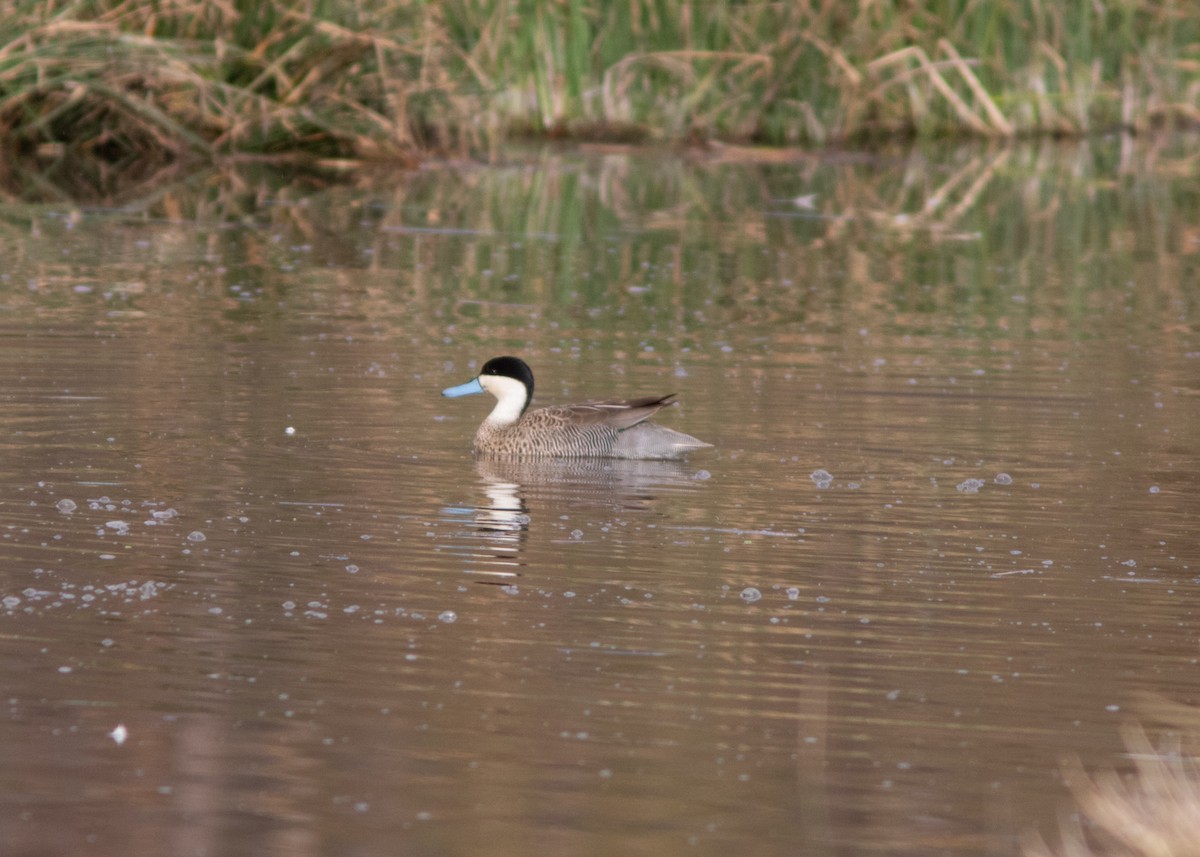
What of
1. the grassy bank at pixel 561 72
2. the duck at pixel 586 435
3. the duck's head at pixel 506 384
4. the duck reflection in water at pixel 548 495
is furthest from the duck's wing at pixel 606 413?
the grassy bank at pixel 561 72

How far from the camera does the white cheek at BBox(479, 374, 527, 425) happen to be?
11.7 meters

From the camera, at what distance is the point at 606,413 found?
11141 mm

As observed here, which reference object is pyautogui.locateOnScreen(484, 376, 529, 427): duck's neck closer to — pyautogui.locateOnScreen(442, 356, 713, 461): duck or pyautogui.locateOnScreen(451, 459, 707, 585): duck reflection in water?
pyautogui.locateOnScreen(442, 356, 713, 461): duck

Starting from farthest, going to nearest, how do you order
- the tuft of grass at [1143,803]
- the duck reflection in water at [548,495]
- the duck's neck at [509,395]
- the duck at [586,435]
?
the duck's neck at [509,395], the duck at [586,435], the duck reflection in water at [548,495], the tuft of grass at [1143,803]

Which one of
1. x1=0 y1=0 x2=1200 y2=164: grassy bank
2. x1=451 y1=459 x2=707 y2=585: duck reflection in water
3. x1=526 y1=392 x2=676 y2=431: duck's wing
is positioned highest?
x1=0 y1=0 x2=1200 y2=164: grassy bank

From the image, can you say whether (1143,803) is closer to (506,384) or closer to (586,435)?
(586,435)

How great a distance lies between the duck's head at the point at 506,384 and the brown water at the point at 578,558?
314mm

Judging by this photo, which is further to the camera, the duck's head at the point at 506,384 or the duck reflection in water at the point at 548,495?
the duck's head at the point at 506,384

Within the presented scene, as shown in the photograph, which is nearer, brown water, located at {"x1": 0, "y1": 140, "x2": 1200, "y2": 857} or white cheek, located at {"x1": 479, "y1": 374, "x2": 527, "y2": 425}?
brown water, located at {"x1": 0, "y1": 140, "x2": 1200, "y2": 857}

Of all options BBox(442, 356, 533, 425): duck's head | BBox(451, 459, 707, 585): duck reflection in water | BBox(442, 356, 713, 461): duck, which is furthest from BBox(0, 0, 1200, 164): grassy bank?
BBox(451, 459, 707, 585): duck reflection in water

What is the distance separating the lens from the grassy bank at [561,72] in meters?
25.1

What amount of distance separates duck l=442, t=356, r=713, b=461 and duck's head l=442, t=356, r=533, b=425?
0.47 ft

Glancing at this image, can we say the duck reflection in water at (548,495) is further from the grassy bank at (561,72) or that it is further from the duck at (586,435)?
the grassy bank at (561,72)

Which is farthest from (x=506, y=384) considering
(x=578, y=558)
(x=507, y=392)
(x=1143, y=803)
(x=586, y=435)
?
(x=1143, y=803)
